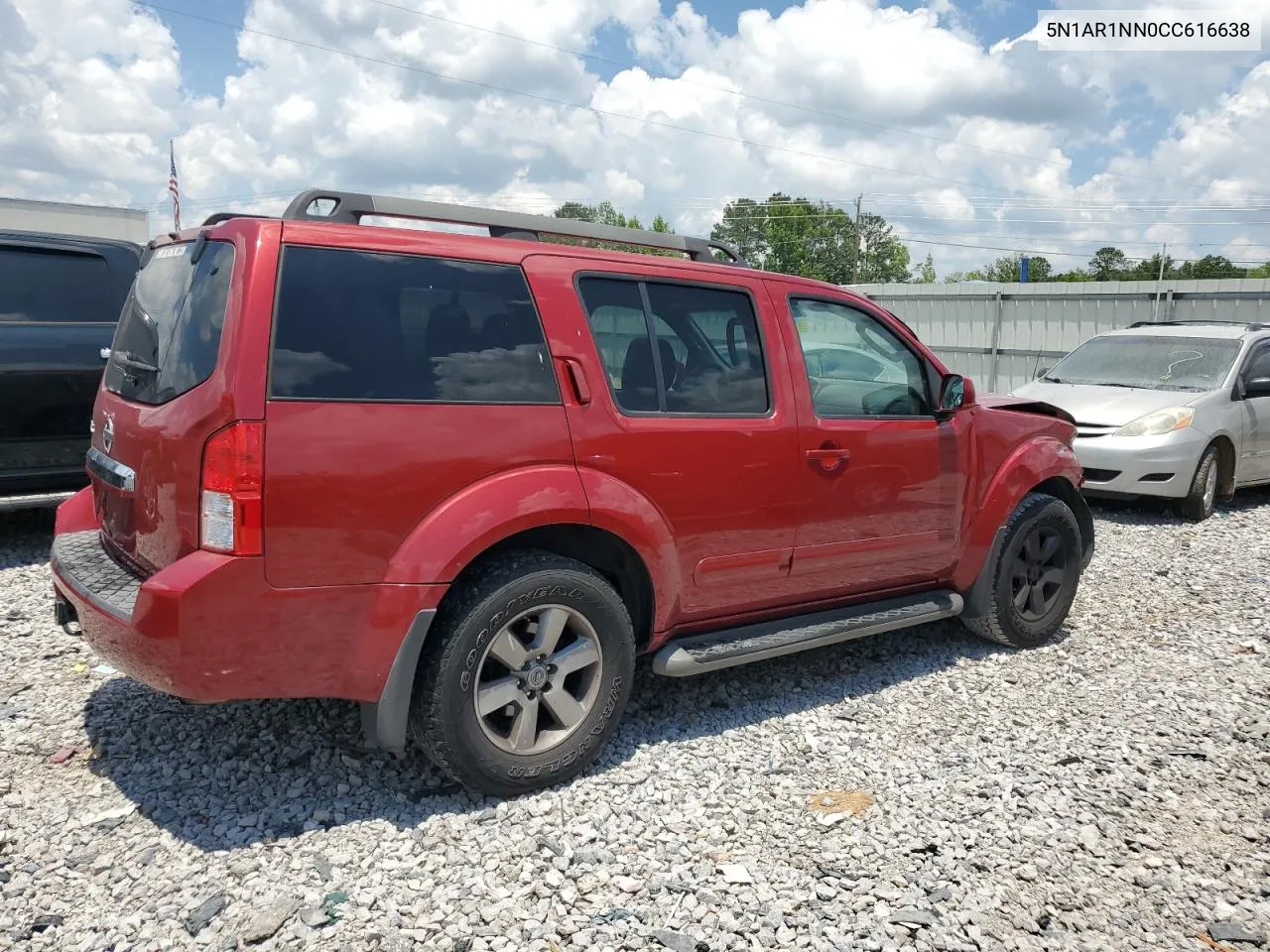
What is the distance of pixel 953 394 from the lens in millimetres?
4398

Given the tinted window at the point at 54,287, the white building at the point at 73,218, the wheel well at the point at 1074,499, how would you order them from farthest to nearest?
the white building at the point at 73,218, the tinted window at the point at 54,287, the wheel well at the point at 1074,499

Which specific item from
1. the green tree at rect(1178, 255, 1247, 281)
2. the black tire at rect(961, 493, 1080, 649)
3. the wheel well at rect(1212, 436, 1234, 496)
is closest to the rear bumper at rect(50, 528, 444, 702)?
the black tire at rect(961, 493, 1080, 649)

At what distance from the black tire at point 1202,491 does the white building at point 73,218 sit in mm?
24576

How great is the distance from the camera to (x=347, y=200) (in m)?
3.32

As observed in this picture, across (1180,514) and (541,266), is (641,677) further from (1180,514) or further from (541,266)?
(1180,514)

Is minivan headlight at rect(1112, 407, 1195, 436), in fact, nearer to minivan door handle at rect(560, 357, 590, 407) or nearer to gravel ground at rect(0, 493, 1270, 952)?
gravel ground at rect(0, 493, 1270, 952)

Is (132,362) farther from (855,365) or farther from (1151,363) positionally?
(1151,363)

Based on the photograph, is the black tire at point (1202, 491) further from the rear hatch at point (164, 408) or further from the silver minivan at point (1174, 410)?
the rear hatch at point (164, 408)

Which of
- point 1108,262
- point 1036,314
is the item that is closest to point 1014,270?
point 1108,262

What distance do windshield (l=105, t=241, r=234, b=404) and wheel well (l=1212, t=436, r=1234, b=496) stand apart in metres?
8.47

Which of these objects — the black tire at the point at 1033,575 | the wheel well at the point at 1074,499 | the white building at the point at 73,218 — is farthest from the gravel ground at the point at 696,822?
the white building at the point at 73,218

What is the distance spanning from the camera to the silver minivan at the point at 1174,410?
817cm

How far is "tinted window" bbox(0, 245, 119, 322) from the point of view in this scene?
588 centimetres

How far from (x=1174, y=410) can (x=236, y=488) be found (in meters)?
8.08
